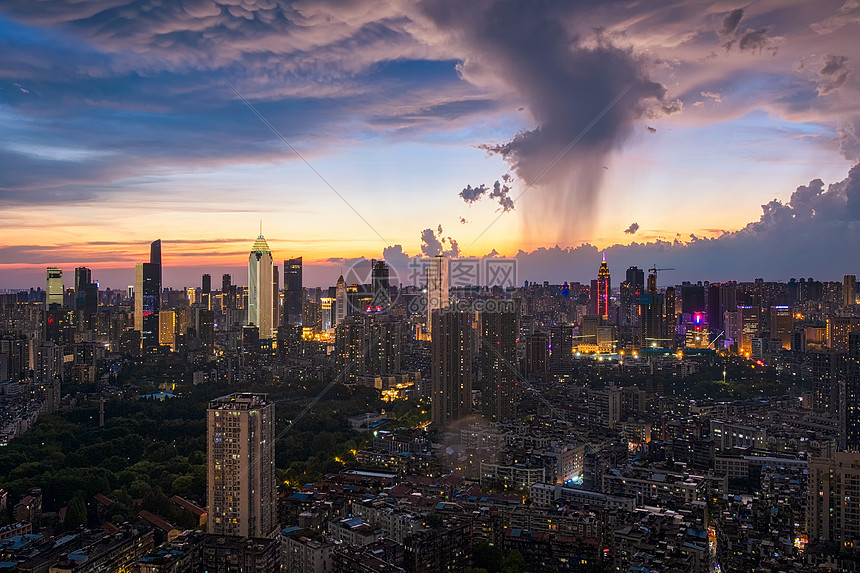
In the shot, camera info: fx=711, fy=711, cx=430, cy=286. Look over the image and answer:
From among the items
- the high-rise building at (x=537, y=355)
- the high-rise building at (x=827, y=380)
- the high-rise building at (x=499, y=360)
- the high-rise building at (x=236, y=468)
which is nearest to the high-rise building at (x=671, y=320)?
the high-rise building at (x=537, y=355)

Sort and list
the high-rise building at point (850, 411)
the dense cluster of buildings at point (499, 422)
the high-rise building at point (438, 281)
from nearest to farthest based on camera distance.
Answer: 1. the dense cluster of buildings at point (499, 422)
2. the high-rise building at point (850, 411)
3. the high-rise building at point (438, 281)

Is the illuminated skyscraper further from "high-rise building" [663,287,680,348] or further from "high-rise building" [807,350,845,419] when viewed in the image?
"high-rise building" [663,287,680,348]

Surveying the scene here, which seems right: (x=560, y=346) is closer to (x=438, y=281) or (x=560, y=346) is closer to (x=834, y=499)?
(x=438, y=281)

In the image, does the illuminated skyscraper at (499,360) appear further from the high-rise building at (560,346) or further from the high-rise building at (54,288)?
the high-rise building at (54,288)

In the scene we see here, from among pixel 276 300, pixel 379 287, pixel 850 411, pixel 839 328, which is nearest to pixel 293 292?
pixel 276 300

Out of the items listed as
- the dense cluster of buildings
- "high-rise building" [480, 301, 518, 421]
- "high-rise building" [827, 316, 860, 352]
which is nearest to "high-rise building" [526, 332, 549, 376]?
the dense cluster of buildings

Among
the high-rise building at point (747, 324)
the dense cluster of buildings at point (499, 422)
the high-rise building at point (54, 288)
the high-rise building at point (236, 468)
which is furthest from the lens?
the high-rise building at point (54, 288)
